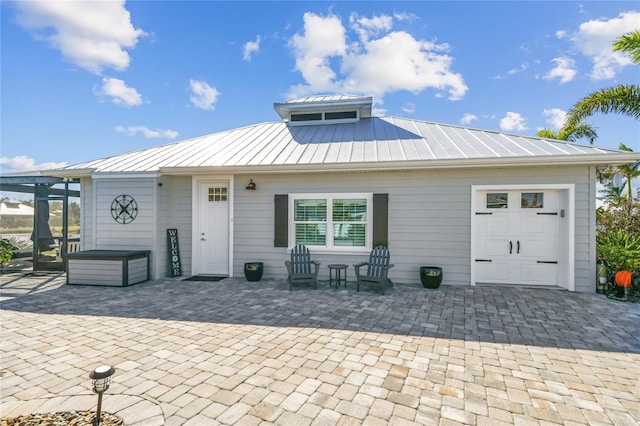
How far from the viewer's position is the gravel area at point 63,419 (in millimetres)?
2135

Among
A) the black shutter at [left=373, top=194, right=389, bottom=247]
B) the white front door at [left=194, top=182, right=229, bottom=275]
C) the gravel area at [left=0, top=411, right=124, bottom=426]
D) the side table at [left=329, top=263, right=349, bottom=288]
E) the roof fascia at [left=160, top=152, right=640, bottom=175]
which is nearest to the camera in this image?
the gravel area at [left=0, top=411, right=124, bottom=426]

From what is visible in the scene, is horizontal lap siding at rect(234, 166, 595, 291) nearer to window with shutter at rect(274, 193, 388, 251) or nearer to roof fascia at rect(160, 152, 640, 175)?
window with shutter at rect(274, 193, 388, 251)

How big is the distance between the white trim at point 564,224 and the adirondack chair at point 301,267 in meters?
3.58

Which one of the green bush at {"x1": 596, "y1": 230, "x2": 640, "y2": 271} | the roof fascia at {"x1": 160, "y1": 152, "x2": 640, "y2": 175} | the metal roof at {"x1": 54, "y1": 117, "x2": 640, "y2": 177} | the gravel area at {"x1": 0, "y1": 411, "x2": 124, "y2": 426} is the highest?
the metal roof at {"x1": 54, "y1": 117, "x2": 640, "y2": 177}

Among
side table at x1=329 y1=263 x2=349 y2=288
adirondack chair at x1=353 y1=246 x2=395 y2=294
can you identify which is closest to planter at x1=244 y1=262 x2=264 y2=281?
side table at x1=329 y1=263 x2=349 y2=288

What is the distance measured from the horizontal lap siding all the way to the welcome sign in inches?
105

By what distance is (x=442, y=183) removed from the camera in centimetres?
668

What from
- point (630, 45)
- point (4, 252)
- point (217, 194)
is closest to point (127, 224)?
point (217, 194)

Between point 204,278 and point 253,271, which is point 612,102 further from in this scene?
point 204,278

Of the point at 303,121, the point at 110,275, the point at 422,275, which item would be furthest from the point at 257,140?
the point at 422,275

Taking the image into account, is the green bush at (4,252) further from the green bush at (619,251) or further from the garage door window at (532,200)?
the green bush at (619,251)

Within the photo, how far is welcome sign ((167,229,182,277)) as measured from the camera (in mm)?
7566

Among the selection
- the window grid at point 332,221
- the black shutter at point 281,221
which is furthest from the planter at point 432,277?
the black shutter at point 281,221

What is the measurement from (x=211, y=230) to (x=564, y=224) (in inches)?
324
